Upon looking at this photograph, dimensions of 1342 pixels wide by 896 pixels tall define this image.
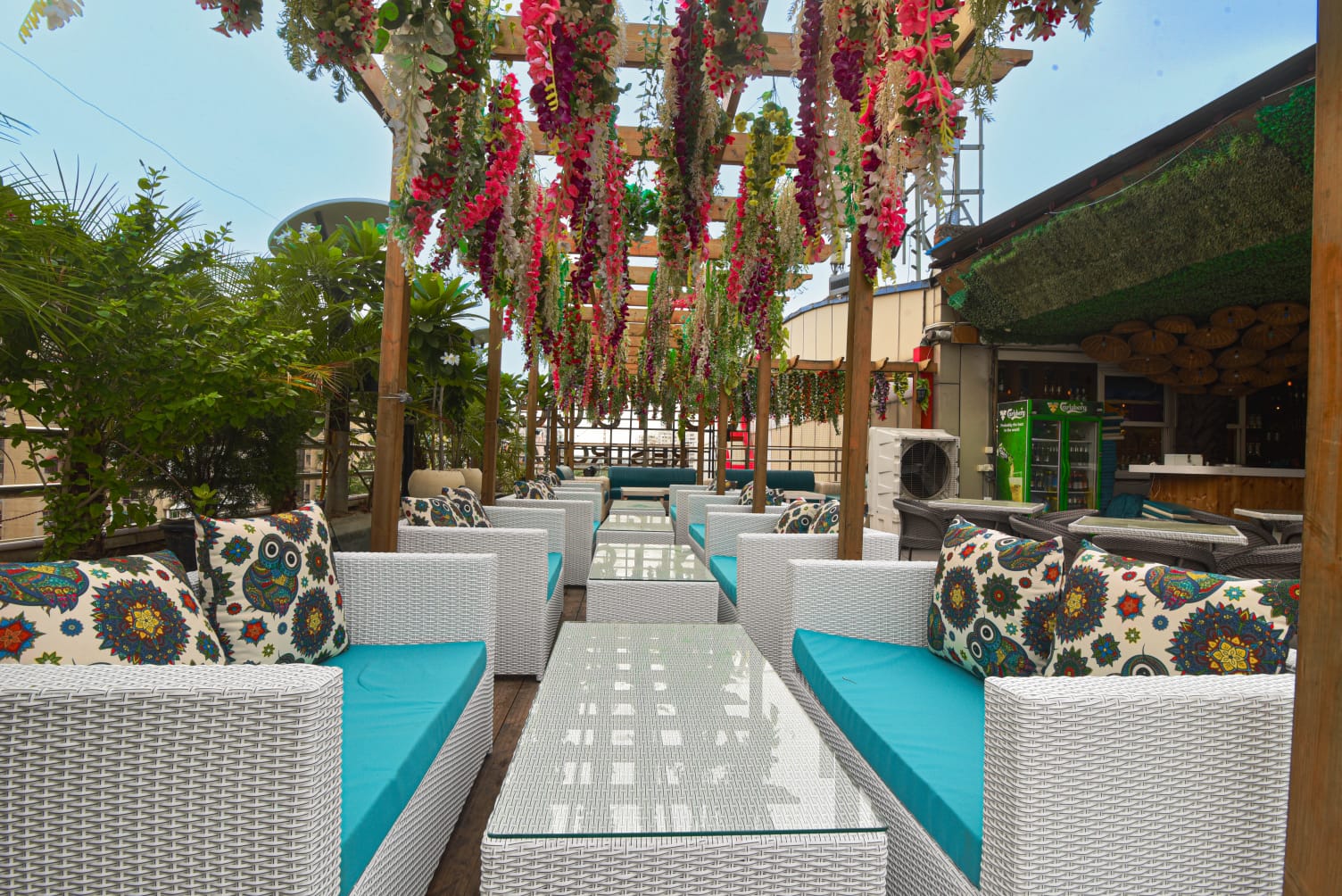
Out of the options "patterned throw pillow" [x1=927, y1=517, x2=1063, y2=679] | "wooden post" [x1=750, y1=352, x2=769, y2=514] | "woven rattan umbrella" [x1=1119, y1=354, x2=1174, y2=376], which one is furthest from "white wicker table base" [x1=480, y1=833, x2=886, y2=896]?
"woven rattan umbrella" [x1=1119, y1=354, x2=1174, y2=376]

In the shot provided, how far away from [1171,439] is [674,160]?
9.60 meters

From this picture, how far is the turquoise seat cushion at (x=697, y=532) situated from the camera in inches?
206

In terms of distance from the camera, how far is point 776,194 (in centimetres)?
464

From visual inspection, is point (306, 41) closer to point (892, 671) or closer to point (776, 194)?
point (892, 671)

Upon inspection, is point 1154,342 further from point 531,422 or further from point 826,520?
point 531,422

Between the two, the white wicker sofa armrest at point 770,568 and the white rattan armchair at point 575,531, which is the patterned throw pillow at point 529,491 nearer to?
the white rattan armchair at point 575,531

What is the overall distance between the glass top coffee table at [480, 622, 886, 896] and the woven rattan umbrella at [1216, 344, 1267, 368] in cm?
872

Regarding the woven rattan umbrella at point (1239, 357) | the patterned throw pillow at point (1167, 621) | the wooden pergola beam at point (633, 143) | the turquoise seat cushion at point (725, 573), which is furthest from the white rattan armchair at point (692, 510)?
the woven rattan umbrella at point (1239, 357)

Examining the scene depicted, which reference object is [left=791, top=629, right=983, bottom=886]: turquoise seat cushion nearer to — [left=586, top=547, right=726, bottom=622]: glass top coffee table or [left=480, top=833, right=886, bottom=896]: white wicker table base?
[left=480, top=833, right=886, bottom=896]: white wicker table base

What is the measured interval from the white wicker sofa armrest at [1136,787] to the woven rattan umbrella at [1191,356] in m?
8.70

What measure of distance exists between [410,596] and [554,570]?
158 cm

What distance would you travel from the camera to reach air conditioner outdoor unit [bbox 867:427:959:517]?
914 centimetres

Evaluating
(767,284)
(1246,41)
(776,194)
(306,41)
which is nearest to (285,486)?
(306,41)

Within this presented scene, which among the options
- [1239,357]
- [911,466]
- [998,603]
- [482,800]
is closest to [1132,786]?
[998,603]
